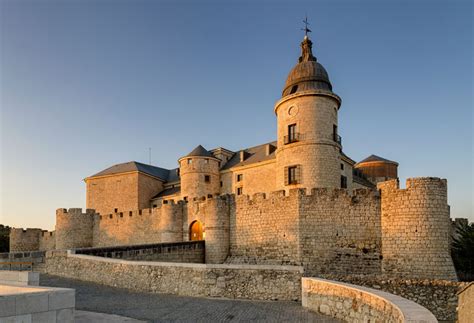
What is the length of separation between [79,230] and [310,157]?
61.7 ft

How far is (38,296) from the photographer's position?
17.8 feet

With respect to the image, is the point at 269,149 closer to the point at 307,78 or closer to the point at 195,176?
the point at 195,176

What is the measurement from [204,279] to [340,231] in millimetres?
7738

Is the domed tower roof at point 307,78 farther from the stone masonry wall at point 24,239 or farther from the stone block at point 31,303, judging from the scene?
the stone masonry wall at point 24,239

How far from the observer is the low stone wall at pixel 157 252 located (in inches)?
627

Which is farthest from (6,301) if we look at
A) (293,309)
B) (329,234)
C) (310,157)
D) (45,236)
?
(45,236)

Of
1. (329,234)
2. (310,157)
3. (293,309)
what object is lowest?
(293,309)

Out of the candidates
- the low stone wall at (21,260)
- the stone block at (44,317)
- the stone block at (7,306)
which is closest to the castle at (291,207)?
the low stone wall at (21,260)

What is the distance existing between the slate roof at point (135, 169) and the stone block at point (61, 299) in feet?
101

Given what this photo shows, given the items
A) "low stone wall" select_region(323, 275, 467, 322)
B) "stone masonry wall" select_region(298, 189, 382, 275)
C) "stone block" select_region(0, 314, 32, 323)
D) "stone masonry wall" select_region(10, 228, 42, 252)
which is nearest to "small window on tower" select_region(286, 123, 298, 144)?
"stone masonry wall" select_region(298, 189, 382, 275)

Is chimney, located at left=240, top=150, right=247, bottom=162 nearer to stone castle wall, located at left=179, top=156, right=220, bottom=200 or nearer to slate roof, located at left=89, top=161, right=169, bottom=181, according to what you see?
stone castle wall, located at left=179, top=156, right=220, bottom=200

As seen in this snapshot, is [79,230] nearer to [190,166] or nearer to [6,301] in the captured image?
[190,166]

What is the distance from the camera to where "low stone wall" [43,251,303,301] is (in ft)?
36.0

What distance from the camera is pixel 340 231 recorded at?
55.9 ft
